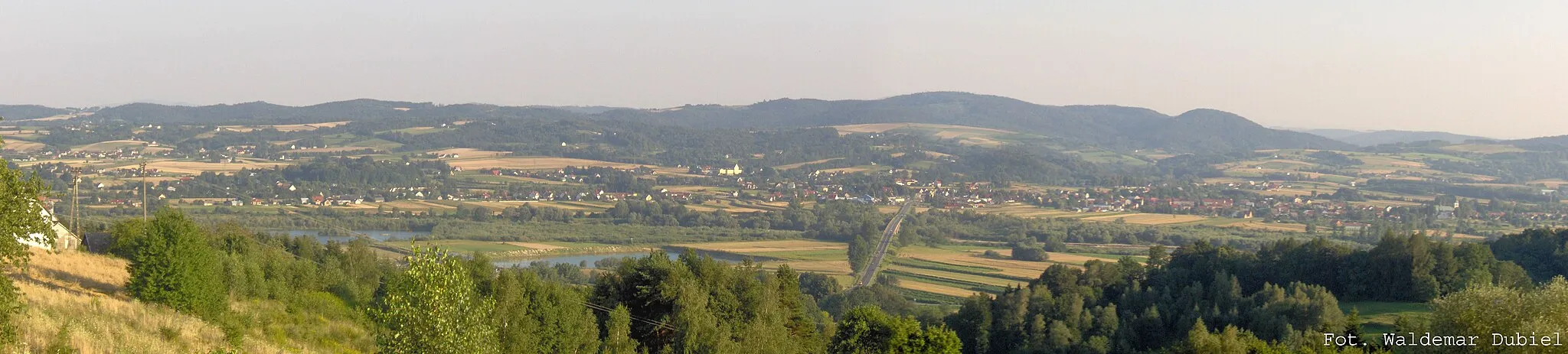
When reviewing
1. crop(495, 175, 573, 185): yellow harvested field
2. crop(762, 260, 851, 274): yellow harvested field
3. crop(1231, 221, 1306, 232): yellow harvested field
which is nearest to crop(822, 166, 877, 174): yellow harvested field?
crop(495, 175, 573, 185): yellow harvested field

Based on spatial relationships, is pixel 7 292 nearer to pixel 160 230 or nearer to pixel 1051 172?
pixel 160 230

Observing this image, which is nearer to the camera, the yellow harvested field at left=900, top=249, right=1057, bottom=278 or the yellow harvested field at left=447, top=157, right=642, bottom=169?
the yellow harvested field at left=900, top=249, right=1057, bottom=278

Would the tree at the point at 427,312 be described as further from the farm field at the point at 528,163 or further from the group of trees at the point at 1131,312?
the farm field at the point at 528,163

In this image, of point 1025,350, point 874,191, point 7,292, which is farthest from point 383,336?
point 874,191

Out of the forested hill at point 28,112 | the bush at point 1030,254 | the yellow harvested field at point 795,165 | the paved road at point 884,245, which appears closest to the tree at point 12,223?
the paved road at point 884,245

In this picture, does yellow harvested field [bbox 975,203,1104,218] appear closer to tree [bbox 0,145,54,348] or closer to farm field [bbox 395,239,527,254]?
farm field [bbox 395,239,527,254]
